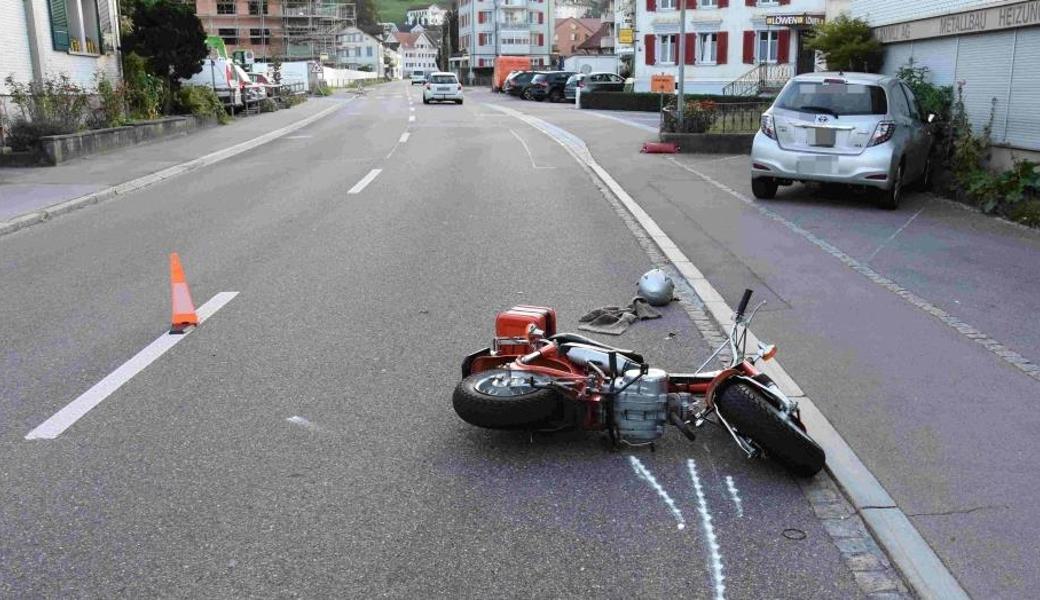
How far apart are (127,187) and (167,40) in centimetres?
1463

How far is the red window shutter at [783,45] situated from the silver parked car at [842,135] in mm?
37647

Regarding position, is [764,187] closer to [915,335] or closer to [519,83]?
[915,335]

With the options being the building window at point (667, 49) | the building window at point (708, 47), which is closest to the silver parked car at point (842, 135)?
the building window at point (708, 47)

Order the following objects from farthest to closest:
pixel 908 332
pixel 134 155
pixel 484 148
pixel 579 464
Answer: pixel 484 148, pixel 134 155, pixel 908 332, pixel 579 464

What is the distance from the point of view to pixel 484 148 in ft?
73.9

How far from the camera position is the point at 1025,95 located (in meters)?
13.0

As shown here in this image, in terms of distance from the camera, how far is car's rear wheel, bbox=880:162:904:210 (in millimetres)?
12508

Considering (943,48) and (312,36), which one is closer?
(943,48)

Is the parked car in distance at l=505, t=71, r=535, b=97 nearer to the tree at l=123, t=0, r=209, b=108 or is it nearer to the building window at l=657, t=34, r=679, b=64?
the building window at l=657, t=34, r=679, b=64

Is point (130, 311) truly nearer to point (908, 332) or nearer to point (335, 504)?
point (335, 504)

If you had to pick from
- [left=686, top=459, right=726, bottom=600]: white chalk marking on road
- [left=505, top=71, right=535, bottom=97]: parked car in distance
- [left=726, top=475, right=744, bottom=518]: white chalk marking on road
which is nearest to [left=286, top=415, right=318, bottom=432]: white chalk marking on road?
[left=686, top=459, right=726, bottom=600]: white chalk marking on road

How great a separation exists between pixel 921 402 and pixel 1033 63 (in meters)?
9.28

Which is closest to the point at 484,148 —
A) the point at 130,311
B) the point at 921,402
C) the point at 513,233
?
the point at 513,233

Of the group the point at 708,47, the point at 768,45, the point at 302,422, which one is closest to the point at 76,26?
the point at 302,422
